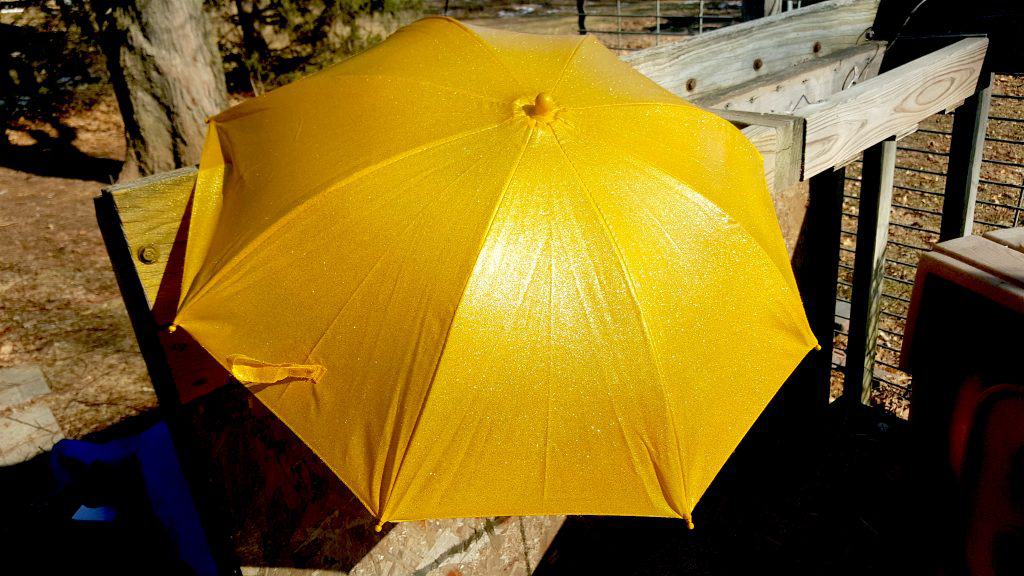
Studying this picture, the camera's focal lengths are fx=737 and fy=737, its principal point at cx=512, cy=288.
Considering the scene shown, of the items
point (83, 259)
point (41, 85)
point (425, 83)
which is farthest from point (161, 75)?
point (425, 83)

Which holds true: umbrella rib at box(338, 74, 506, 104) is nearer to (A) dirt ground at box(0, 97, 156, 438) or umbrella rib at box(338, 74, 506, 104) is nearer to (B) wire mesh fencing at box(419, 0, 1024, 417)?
(B) wire mesh fencing at box(419, 0, 1024, 417)

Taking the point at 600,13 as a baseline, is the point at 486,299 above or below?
below

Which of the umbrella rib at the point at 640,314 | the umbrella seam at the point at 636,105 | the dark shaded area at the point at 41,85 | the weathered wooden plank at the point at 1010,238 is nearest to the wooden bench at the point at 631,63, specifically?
the umbrella seam at the point at 636,105

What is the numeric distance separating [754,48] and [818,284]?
141cm

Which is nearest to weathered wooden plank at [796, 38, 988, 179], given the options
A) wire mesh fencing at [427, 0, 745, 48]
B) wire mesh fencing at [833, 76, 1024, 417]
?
wire mesh fencing at [833, 76, 1024, 417]

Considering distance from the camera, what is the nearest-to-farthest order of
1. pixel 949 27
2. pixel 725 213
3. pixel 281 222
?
pixel 281 222 → pixel 725 213 → pixel 949 27

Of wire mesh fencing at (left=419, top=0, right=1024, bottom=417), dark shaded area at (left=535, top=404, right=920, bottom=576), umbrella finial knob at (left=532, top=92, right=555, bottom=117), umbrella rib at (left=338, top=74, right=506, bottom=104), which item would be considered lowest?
dark shaded area at (left=535, top=404, right=920, bottom=576)

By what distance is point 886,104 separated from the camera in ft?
10.4

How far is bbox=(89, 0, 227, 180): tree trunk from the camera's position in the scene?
21.3 ft

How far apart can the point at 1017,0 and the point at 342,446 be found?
4265 millimetres

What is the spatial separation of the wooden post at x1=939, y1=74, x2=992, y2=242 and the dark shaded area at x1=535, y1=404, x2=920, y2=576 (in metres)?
1.31

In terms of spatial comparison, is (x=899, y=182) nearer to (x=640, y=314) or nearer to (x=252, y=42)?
(x=252, y=42)

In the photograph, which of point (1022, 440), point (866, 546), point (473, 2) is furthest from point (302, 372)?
point (473, 2)

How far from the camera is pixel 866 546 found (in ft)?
12.5
